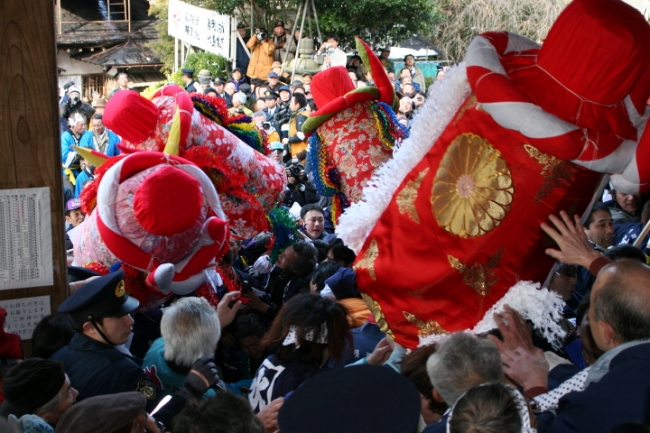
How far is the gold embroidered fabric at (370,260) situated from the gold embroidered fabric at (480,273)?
0.28 m

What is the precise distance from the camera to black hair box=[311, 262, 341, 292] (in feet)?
12.1

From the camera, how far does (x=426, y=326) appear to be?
8.49ft

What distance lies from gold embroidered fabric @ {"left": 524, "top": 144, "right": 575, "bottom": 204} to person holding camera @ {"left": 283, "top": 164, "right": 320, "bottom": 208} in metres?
4.43

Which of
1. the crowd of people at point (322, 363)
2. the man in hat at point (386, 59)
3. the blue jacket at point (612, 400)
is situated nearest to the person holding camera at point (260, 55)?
the man in hat at point (386, 59)

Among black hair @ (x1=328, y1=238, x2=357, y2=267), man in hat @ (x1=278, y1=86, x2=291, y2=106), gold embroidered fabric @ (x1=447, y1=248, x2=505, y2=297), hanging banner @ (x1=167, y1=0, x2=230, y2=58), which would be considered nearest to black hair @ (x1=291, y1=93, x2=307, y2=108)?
man in hat @ (x1=278, y1=86, x2=291, y2=106)

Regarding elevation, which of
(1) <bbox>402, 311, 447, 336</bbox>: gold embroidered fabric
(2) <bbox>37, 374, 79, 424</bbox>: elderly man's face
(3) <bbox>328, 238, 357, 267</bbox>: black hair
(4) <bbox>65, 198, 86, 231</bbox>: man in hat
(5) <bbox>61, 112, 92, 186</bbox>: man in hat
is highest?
(1) <bbox>402, 311, 447, 336</bbox>: gold embroidered fabric

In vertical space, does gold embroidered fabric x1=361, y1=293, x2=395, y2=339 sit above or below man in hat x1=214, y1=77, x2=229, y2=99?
above

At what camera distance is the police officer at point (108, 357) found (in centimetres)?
246

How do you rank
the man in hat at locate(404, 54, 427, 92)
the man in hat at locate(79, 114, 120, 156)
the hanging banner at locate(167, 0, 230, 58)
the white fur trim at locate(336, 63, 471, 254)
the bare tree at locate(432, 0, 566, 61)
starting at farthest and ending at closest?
the bare tree at locate(432, 0, 566, 61)
the hanging banner at locate(167, 0, 230, 58)
the man in hat at locate(404, 54, 427, 92)
the man in hat at locate(79, 114, 120, 156)
the white fur trim at locate(336, 63, 471, 254)

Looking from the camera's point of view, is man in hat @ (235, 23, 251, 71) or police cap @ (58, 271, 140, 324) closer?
police cap @ (58, 271, 140, 324)

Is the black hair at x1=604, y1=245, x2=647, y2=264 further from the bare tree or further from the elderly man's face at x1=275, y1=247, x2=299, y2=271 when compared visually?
the bare tree

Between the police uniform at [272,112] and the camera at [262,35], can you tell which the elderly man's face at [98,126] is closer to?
the police uniform at [272,112]

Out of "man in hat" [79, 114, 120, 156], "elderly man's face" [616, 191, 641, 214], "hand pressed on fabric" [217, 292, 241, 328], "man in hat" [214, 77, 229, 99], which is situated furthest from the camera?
"man in hat" [214, 77, 229, 99]

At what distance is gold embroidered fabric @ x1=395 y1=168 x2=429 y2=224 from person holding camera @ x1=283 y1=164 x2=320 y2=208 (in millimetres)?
4097
